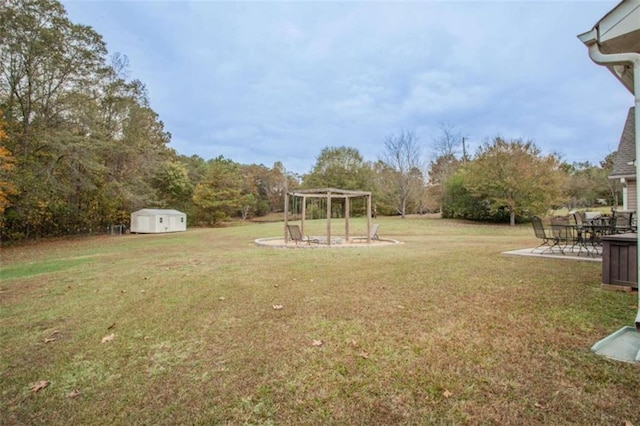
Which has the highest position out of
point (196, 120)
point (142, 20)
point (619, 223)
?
point (196, 120)

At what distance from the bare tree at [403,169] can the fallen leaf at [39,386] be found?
28.0 m

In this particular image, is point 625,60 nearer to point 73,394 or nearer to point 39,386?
point 73,394

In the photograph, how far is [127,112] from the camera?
1991 centimetres

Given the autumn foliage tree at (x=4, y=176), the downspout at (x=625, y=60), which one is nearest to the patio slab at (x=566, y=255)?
the downspout at (x=625, y=60)

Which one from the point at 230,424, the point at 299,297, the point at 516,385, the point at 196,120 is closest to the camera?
the point at 230,424

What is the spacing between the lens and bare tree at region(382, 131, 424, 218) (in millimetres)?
29125

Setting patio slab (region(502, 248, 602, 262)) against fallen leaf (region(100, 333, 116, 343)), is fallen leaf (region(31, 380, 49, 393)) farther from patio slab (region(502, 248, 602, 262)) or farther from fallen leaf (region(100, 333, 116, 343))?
patio slab (region(502, 248, 602, 262))

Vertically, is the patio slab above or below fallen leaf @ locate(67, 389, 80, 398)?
above

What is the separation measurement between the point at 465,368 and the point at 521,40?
13004 mm

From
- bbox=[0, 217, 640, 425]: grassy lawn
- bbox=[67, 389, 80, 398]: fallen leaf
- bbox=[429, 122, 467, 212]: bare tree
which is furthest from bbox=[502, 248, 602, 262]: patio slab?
bbox=[429, 122, 467, 212]: bare tree

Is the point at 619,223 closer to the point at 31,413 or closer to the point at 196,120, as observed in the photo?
the point at 31,413

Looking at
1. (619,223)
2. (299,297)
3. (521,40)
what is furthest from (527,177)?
(299,297)

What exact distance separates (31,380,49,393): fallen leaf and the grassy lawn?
1.6 inches

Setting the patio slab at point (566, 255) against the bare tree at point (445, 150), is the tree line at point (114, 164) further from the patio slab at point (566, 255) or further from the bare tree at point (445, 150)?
the patio slab at point (566, 255)
